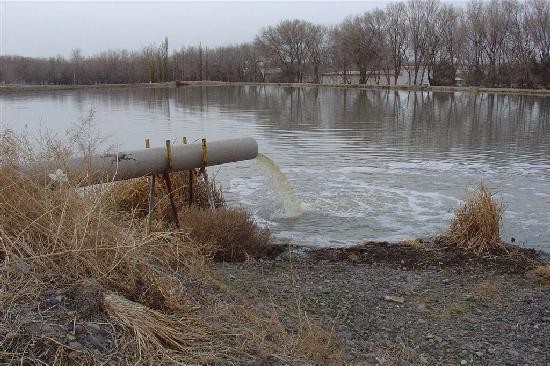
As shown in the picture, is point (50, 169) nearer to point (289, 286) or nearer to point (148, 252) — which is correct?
point (148, 252)

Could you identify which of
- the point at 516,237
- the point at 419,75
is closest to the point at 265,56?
the point at 419,75

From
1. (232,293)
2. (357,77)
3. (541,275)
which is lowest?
(541,275)

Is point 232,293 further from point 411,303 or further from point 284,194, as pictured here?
point 284,194

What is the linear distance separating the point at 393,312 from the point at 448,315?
1.89 ft

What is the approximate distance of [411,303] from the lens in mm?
6695

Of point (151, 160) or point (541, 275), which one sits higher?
point (151, 160)

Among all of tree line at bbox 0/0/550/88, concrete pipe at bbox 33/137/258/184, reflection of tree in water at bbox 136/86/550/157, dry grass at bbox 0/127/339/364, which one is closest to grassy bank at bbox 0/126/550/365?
dry grass at bbox 0/127/339/364

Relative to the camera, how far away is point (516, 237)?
10094mm

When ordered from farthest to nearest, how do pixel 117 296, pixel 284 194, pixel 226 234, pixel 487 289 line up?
pixel 284 194, pixel 226 234, pixel 487 289, pixel 117 296

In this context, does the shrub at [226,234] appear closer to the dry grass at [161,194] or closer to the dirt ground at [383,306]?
the dirt ground at [383,306]

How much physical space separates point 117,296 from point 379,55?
298 ft

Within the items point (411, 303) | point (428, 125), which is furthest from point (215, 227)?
point (428, 125)

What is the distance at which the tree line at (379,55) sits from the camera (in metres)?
75.2

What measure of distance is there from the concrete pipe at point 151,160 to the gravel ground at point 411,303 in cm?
198
